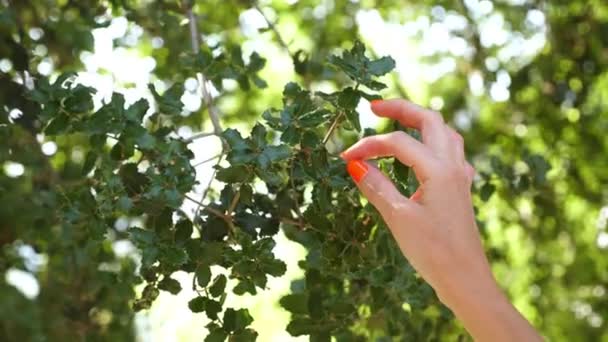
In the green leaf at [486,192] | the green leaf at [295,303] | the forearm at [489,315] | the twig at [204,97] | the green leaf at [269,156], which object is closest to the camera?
the forearm at [489,315]

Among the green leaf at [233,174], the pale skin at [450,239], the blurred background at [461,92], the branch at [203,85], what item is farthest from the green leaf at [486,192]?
the pale skin at [450,239]

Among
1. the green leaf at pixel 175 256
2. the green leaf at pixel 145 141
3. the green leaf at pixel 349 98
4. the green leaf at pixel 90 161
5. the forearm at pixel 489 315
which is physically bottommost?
the forearm at pixel 489 315

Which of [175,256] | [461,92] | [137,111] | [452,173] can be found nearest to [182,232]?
[175,256]

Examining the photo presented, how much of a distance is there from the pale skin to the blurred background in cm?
82

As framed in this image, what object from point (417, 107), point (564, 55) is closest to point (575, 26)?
point (564, 55)

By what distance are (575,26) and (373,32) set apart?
0.70m

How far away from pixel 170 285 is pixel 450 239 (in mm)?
464

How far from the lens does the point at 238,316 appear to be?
4.57ft

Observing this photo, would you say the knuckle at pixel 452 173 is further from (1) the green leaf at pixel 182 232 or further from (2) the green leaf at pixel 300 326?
(2) the green leaf at pixel 300 326

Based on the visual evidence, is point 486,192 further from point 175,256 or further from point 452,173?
point 452,173

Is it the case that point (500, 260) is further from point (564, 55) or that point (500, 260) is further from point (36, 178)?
point (36, 178)

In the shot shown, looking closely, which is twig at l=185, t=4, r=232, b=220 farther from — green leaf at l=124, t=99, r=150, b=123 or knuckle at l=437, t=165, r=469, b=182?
knuckle at l=437, t=165, r=469, b=182

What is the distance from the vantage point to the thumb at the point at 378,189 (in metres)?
1.11

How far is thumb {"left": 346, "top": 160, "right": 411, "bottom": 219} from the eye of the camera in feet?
3.64
